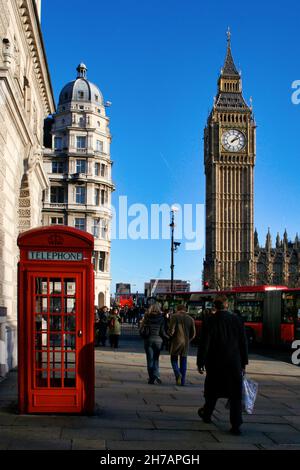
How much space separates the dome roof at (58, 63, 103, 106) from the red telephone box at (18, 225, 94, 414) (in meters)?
66.9

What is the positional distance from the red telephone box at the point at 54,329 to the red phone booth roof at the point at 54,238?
0.05ft

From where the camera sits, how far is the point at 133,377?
15.4 metres

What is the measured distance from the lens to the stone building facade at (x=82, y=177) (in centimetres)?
7131

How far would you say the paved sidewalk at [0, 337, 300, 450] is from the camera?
7872mm

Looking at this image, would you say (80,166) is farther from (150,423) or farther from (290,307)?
(150,423)

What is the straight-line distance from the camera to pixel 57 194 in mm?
72500

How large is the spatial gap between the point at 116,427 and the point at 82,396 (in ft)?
3.00

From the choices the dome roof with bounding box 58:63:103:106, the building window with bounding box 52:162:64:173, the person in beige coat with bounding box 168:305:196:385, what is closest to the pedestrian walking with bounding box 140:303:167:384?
the person in beige coat with bounding box 168:305:196:385

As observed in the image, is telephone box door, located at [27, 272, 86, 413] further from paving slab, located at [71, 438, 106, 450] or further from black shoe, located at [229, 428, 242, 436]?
black shoe, located at [229, 428, 242, 436]

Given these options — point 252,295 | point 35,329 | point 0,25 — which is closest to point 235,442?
point 35,329

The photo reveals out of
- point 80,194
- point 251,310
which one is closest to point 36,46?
point 251,310

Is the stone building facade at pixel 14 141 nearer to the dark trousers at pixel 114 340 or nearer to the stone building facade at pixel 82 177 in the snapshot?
the dark trousers at pixel 114 340

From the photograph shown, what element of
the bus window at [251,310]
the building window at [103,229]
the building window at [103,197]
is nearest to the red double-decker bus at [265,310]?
the bus window at [251,310]

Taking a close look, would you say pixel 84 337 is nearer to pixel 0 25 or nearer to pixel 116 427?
pixel 116 427
